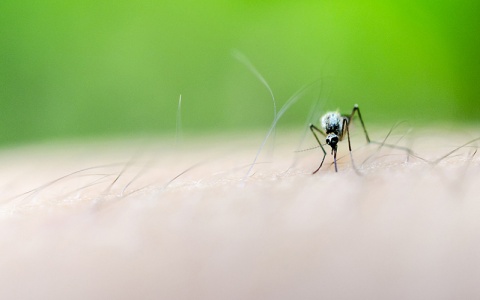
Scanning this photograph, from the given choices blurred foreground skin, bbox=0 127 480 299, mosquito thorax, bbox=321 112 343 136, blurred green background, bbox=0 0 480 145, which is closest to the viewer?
blurred foreground skin, bbox=0 127 480 299

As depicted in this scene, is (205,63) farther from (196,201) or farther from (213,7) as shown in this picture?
(196,201)

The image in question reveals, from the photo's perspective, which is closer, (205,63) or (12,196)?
(12,196)

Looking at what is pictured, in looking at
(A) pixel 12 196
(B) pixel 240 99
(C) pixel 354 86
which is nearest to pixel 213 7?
(B) pixel 240 99

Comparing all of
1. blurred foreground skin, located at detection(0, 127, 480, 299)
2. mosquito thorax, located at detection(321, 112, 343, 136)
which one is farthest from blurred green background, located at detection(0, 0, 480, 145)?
blurred foreground skin, located at detection(0, 127, 480, 299)

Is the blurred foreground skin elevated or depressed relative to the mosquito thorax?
elevated

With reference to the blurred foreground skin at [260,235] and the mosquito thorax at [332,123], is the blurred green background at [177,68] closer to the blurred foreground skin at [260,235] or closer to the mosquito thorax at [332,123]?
the mosquito thorax at [332,123]

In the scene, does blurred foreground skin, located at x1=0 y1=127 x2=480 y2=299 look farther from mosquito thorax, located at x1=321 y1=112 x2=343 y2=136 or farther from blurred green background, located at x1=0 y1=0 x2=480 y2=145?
blurred green background, located at x1=0 y1=0 x2=480 y2=145
